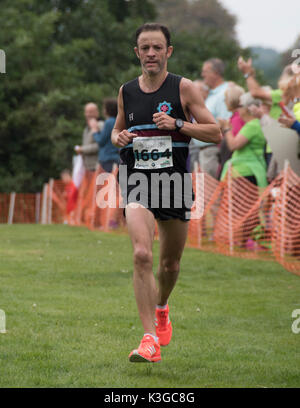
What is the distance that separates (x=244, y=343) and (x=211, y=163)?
7207mm

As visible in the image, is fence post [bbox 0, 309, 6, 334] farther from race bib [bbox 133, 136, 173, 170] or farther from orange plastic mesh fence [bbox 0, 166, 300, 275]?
orange plastic mesh fence [bbox 0, 166, 300, 275]

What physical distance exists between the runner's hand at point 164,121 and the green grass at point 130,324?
5.18ft

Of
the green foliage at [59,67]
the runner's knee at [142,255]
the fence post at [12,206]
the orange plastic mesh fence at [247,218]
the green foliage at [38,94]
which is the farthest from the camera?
the green foliage at [59,67]

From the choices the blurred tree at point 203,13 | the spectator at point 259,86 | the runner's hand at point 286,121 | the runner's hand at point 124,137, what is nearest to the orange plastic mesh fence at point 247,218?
the spectator at point 259,86

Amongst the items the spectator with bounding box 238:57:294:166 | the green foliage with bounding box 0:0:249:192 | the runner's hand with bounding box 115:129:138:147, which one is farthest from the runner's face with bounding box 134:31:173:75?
the green foliage with bounding box 0:0:249:192

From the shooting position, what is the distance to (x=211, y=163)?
43.8 ft

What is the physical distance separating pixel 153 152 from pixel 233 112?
6.57m

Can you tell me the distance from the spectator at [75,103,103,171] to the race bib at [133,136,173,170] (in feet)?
35.1

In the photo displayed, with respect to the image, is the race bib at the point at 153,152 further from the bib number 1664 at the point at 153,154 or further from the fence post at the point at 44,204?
the fence post at the point at 44,204

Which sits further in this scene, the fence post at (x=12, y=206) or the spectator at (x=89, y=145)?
the fence post at (x=12, y=206)

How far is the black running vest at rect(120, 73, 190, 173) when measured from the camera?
580 centimetres

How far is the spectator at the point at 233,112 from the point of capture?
11547 millimetres

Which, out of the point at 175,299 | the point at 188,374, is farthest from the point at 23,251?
the point at 188,374

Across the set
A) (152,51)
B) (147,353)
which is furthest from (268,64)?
(147,353)
